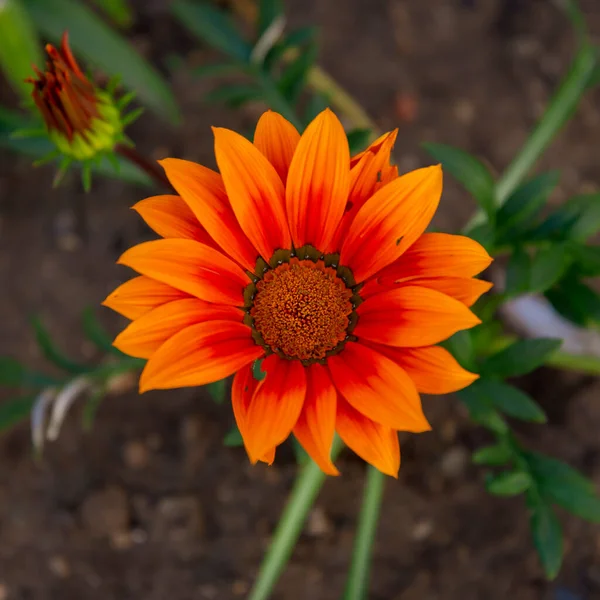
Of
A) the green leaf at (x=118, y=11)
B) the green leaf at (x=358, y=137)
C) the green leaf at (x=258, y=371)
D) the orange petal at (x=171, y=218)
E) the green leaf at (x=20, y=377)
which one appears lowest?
the green leaf at (x=20, y=377)

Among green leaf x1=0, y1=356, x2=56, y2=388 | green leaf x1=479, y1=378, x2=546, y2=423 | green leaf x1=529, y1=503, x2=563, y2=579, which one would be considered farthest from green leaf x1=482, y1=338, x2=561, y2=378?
green leaf x1=0, y1=356, x2=56, y2=388

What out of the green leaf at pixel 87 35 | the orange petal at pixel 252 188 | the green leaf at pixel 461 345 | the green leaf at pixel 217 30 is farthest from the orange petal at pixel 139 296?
the green leaf at pixel 87 35

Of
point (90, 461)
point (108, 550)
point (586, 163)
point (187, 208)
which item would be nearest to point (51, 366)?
point (90, 461)

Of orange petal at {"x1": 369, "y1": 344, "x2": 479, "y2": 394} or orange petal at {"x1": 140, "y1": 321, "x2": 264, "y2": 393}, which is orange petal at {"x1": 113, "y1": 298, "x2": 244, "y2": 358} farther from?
orange petal at {"x1": 369, "y1": 344, "x2": 479, "y2": 394}

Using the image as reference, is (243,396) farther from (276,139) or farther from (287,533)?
(287,533)

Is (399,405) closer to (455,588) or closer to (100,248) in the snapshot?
(455,588)

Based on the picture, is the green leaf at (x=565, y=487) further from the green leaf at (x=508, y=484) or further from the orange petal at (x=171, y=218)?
the orange petal at (x=171, y=218)
